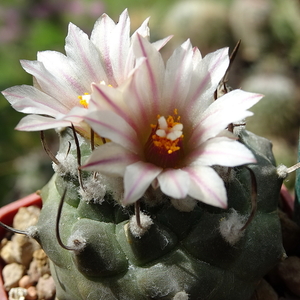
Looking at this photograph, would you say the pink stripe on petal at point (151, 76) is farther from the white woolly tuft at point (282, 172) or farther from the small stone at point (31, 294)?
the small stone at point (31, 294)

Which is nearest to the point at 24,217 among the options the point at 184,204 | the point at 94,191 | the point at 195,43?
the point at 94,191

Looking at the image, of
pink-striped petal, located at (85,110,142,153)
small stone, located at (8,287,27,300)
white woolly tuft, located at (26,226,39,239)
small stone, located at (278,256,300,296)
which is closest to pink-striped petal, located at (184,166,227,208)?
pink-striped petal, located at (85,110,142,153)

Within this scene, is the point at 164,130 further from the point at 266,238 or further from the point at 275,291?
the point at 275,291

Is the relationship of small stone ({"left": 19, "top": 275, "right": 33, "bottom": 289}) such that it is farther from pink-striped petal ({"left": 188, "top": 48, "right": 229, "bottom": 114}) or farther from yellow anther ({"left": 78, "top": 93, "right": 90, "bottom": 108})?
pink-striped petal ({"left": 188, "top": 48, "right": 229, "bottom": 114})

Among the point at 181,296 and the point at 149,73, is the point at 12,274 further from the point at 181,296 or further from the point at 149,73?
the point at 149,73

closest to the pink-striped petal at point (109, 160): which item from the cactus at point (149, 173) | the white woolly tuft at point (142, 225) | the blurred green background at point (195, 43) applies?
the cactus at point (149, 173)

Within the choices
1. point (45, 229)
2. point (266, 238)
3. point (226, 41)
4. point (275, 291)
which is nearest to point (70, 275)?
point (45, 229)
